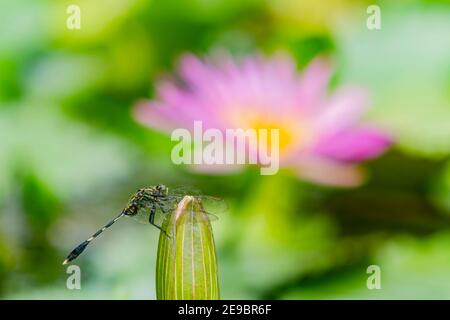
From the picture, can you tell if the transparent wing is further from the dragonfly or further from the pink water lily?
the pink water lily

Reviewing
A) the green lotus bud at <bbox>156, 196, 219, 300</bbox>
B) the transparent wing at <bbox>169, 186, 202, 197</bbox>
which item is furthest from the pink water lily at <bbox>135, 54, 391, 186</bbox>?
the green lotus bud at <bbox>156, 196, 219, 300</bbox>

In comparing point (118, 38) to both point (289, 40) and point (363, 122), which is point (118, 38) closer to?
point (289, 40)

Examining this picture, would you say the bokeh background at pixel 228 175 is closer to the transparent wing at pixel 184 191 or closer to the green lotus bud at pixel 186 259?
the transparent wing at pixel 184 191

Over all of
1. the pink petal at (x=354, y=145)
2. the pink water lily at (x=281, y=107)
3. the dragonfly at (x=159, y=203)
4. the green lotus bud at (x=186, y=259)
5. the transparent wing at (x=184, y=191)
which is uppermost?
the pink water lily at (x=281, y=107)

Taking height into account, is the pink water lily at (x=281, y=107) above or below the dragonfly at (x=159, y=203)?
above

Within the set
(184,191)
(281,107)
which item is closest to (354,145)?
(281,107)

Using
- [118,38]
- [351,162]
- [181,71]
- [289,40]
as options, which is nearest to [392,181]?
[351,162]

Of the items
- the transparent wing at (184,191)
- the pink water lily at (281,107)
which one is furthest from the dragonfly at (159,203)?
the pink water lily at (281,107)
